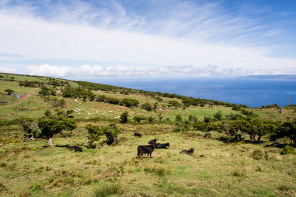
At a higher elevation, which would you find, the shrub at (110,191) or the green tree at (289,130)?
the green tree at (289,130)

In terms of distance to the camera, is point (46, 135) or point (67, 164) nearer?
→ point (67, 164)

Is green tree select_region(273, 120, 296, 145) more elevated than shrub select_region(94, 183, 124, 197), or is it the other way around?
green tree select_region(273, 120, 296, 145)

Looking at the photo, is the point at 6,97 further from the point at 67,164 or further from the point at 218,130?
the point at 218,130

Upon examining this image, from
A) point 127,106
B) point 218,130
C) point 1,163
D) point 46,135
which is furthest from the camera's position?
point 127,106

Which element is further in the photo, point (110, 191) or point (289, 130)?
point (289, 130)

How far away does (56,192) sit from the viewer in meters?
8.29

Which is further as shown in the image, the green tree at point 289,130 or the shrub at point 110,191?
the green tree at point 289,130

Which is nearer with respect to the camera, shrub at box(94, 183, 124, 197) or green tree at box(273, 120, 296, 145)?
shrub at box(94, 183, 124, 197)

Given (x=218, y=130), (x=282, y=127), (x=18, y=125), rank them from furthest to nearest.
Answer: (x=218, y=130) < (x=18, y=125) < (x=282, y=127)

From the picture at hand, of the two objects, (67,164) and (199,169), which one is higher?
(199,169)

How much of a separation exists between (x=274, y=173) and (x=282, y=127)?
20483mm

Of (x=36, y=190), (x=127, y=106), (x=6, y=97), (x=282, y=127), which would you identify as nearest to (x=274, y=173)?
(x=36, y=190)

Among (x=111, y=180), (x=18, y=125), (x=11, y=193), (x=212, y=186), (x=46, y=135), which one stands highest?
(x=212, y=186)

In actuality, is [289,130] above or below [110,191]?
above
